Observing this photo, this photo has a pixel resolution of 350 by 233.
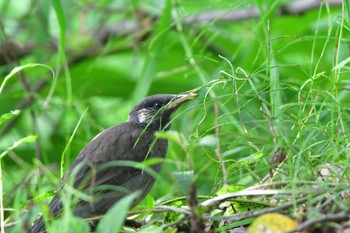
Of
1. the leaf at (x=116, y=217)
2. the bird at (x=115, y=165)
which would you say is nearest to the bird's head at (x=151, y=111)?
the bird at (x=115, y=165)

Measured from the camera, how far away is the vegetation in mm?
3115

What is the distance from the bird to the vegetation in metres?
0.11

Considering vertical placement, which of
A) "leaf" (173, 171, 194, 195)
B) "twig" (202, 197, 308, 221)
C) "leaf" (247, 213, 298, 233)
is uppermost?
"leaf" (247, 213, 298, 233)

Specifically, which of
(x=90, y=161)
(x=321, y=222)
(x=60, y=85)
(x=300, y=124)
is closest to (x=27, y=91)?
(x=60, y=85)

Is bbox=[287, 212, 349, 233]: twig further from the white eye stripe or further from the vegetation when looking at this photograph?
the white eye stripe

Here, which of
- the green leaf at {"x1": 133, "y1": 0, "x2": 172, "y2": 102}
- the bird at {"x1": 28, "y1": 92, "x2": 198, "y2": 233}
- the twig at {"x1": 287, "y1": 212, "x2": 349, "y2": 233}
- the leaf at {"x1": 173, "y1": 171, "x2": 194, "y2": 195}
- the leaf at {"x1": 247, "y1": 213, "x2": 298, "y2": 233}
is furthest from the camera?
the green leaf at {"x1": 133, "y1": 0, "x2": 172, "y2": 102}

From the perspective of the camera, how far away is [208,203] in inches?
119

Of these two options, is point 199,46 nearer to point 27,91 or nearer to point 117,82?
point 117,82

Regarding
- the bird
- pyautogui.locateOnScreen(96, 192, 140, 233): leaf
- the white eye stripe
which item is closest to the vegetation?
pyautogui.locateOnScreen(96, 192, 140, 233): leaf

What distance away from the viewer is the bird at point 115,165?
3920mm

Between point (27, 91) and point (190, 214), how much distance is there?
339cm

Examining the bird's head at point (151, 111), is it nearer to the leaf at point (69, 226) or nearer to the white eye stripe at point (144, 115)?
the white eye stripe at point (144, 115)

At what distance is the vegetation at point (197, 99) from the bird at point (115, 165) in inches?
4.3

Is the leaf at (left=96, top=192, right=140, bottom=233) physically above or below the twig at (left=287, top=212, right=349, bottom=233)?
above
